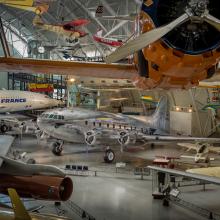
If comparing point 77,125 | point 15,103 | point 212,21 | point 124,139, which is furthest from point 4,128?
point 212,21

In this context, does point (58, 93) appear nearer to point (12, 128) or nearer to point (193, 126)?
point (12, 128)

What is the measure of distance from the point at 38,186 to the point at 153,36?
11.4ft

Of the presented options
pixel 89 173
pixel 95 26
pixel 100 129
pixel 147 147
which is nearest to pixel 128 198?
pixel 89 173

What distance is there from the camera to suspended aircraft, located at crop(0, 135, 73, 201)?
19.2ft

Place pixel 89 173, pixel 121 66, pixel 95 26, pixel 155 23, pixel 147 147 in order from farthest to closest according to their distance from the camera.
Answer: pixel 95 26
pixel 147 147
pixel 89 173
pixel 121 66
pixel 155 23

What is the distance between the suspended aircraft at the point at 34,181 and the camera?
19.2ft

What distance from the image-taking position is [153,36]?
381 cm

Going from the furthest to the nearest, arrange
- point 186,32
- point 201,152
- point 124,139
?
point 124,139 → point 201,152 → point 186,32

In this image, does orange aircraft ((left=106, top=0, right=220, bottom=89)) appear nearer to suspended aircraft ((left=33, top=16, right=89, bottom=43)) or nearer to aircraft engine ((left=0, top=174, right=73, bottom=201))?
aircraft engine ((left=0, top=174, right=73, bottom=201))

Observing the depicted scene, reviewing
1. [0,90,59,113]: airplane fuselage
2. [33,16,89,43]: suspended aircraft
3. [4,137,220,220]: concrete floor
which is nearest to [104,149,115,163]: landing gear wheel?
[4,137,220,220]: concrete floor

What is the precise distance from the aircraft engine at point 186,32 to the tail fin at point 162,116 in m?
11.5

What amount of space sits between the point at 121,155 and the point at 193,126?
7.26m

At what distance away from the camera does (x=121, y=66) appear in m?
5.52

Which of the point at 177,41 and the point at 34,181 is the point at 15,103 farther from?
the point at 177,41
